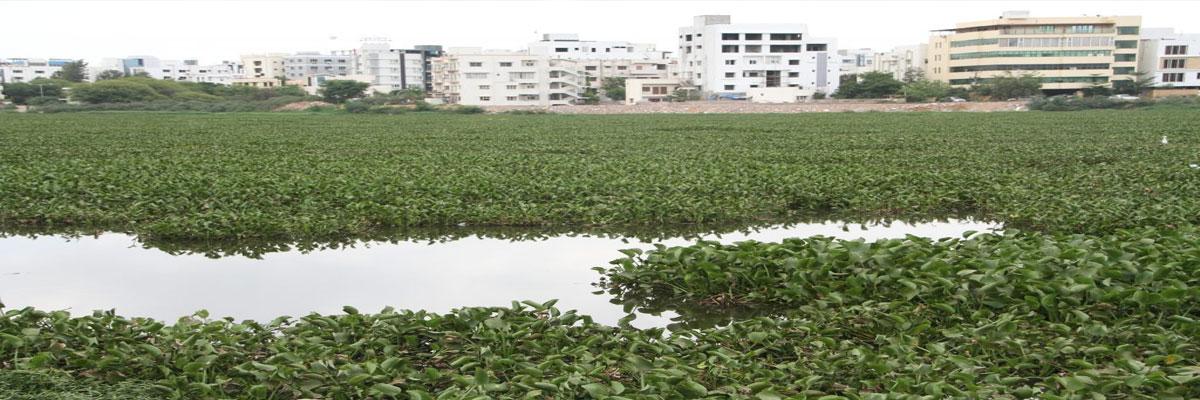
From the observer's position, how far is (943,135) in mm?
26375

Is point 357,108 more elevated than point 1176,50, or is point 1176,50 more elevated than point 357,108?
point 1176,50

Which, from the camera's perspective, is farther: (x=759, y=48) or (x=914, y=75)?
(x=914, y=75)

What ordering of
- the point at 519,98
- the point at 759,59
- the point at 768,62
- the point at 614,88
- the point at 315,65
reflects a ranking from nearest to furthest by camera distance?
the point at 519,98, the point at 759,59, the point at 768,62, the point at 614,88, the point at 315,65

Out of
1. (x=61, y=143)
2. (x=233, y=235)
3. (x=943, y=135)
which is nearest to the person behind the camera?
(x=233, y=235)

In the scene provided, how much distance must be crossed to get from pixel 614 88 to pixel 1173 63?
46439mm

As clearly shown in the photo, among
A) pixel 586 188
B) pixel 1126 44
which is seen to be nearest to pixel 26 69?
pixel 1126 44

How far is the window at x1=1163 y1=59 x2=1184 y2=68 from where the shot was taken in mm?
75250

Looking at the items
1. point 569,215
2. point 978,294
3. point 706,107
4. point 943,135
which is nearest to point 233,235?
point 569,215

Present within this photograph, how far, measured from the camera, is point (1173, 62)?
75.5 meters

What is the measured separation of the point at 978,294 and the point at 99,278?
7.20 meters

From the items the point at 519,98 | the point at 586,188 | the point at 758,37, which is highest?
the point at 758,37

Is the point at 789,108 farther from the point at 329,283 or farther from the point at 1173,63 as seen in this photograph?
the point at 329,283

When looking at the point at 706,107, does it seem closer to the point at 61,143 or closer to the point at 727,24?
the point at 727,24

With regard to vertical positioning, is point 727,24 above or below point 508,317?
above
